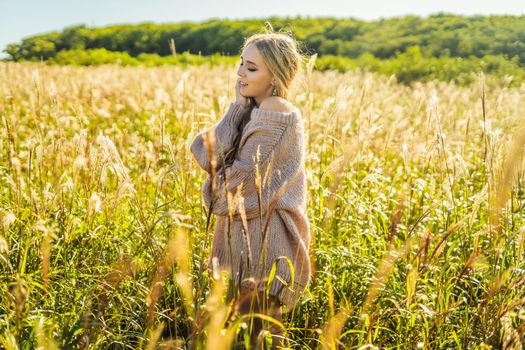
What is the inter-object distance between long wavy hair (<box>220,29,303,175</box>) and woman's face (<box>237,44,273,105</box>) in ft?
0.07

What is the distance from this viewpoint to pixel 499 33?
22172mm

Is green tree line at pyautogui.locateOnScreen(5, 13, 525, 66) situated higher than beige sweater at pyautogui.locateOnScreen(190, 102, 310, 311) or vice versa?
beige sweater at pyautogui.locateOnScreen(190, 102, 310, 311)

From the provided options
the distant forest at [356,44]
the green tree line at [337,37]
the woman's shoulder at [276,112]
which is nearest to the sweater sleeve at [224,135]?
the woman's shoulder at [276,112]

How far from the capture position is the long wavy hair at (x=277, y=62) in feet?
7.41

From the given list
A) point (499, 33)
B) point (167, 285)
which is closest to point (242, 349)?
point (167, 285)

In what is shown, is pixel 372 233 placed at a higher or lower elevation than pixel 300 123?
lower

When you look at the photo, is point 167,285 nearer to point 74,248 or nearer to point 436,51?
point 74,248

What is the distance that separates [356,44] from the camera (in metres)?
27.7

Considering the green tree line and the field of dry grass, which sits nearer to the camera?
the field of dry grass

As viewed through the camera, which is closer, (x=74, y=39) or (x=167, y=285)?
(x=167, y=285)

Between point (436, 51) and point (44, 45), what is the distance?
70.0 feet

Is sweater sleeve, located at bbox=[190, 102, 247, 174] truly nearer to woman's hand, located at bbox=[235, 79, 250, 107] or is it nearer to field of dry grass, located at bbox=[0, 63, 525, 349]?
woman's hand, located at bbox=[235, 79, 250, 107]

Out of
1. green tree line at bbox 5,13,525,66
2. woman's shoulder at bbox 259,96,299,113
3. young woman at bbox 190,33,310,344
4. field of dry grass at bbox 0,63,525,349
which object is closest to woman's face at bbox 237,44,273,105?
young woman at bbox 190,33,310,344

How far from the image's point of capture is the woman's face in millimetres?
2271
